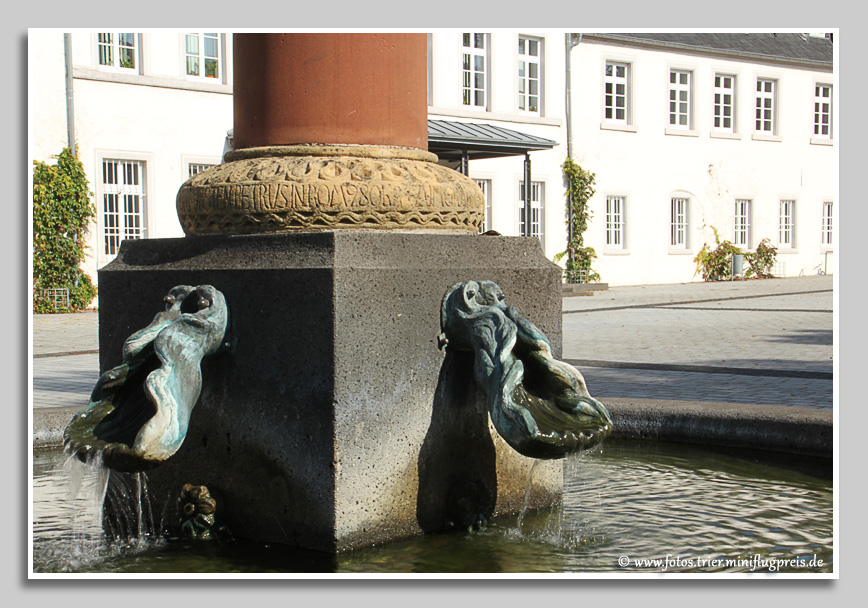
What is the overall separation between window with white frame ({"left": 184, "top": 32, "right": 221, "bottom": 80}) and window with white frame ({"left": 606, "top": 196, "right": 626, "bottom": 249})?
10.9 meters

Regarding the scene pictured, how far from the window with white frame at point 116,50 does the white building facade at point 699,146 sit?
1064 cm

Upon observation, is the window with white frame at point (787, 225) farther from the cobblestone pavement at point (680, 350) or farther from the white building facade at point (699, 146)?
the cobblestone pavement at point (680, 350)

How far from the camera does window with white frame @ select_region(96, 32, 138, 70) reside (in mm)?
19781

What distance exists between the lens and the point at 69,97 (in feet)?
63.1

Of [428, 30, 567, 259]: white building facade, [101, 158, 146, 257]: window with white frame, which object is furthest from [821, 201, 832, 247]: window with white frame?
[101, 158, 146, 257]: window with white frame

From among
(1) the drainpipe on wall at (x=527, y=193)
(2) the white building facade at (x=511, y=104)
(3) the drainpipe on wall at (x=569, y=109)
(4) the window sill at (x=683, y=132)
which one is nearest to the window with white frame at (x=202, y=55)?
(2) the white building facade at (x=511, y=104)

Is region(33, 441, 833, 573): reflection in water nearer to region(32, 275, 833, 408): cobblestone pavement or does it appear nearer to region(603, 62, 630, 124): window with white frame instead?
region(32, 275, 833, 408): cobblestone pavement

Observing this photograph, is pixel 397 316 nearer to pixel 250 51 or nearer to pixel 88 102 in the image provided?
pixel 250 51

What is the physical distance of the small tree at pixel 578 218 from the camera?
26797mm

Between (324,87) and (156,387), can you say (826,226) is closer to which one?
(324,87)

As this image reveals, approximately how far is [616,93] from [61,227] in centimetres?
1432

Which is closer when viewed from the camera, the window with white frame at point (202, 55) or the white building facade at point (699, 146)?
the window with white frame at point (202, 55)

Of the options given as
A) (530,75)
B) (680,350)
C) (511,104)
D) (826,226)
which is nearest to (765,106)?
(826,226)

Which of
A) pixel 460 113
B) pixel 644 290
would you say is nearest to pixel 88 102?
pixel 460 113
